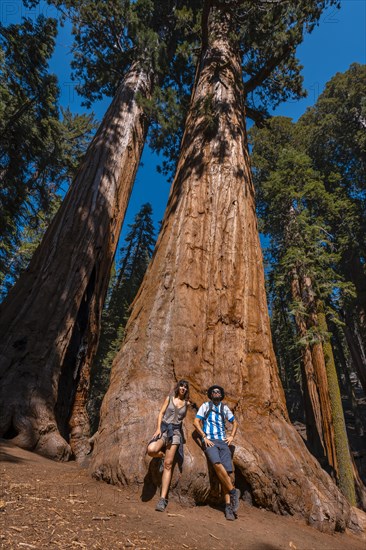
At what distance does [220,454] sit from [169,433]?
1.80ft

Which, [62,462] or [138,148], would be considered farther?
[138,148]

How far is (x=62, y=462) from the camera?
4.30m

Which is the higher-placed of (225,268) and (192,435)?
(225,268)

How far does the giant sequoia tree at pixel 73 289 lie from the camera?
14.8 feet

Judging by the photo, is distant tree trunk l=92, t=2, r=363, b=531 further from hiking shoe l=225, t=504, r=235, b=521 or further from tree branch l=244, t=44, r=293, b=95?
tree branch l=244, t=44, r=293, b=95

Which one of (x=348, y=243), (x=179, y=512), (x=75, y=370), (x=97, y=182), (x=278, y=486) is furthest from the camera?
(x=348, y=243)

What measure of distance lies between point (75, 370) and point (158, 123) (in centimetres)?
683

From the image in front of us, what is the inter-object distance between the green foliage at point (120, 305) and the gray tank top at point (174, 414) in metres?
11.6

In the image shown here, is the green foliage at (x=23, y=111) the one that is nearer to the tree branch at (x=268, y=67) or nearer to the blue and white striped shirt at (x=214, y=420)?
the tree branch at (x=268, y=67)

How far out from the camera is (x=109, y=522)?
2.27m

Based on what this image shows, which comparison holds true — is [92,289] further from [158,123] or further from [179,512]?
[158,123]

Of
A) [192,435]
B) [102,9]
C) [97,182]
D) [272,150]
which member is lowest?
[192,435]

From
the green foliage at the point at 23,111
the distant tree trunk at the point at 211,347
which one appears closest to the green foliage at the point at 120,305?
the green foliage at the point at 23,111

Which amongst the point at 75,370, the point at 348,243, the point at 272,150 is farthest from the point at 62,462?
the point at 272,150
